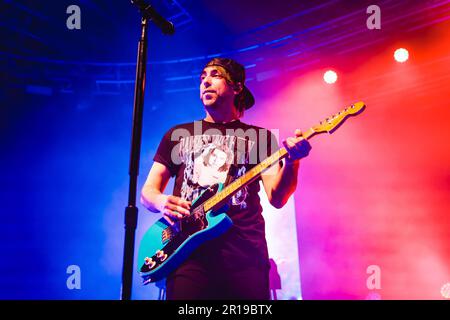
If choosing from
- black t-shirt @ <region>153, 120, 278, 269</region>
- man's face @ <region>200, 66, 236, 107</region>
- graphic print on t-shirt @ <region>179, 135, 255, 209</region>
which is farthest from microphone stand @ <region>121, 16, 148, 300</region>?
man's face @ <region>200, 66, 236, 107</region>

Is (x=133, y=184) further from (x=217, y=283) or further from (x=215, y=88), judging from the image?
(x=215, y=88)

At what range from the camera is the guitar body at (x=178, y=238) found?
2053 millimetres

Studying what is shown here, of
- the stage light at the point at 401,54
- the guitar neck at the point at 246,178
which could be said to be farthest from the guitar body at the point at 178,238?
the stage light at the point at 401,54

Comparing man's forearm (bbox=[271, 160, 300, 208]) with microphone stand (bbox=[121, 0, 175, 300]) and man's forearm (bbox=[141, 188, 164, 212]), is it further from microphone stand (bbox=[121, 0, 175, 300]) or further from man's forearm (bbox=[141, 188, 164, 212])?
microphone stand (bbox=[121, 0, 175, 300])

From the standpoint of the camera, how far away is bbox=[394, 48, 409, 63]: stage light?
5168mm

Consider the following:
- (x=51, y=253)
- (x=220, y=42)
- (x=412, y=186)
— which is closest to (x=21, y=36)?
(x=220, y=42)

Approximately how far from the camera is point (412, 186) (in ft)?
17.0

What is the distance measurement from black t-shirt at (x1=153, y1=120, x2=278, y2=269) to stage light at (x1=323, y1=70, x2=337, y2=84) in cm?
360

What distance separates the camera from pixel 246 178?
227cm

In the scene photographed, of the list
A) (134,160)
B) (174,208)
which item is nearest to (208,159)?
(174,208)

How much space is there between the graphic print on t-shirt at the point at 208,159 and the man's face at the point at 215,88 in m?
0.28

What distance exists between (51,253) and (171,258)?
4.55 metres

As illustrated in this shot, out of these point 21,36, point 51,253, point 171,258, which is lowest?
point 171,258
